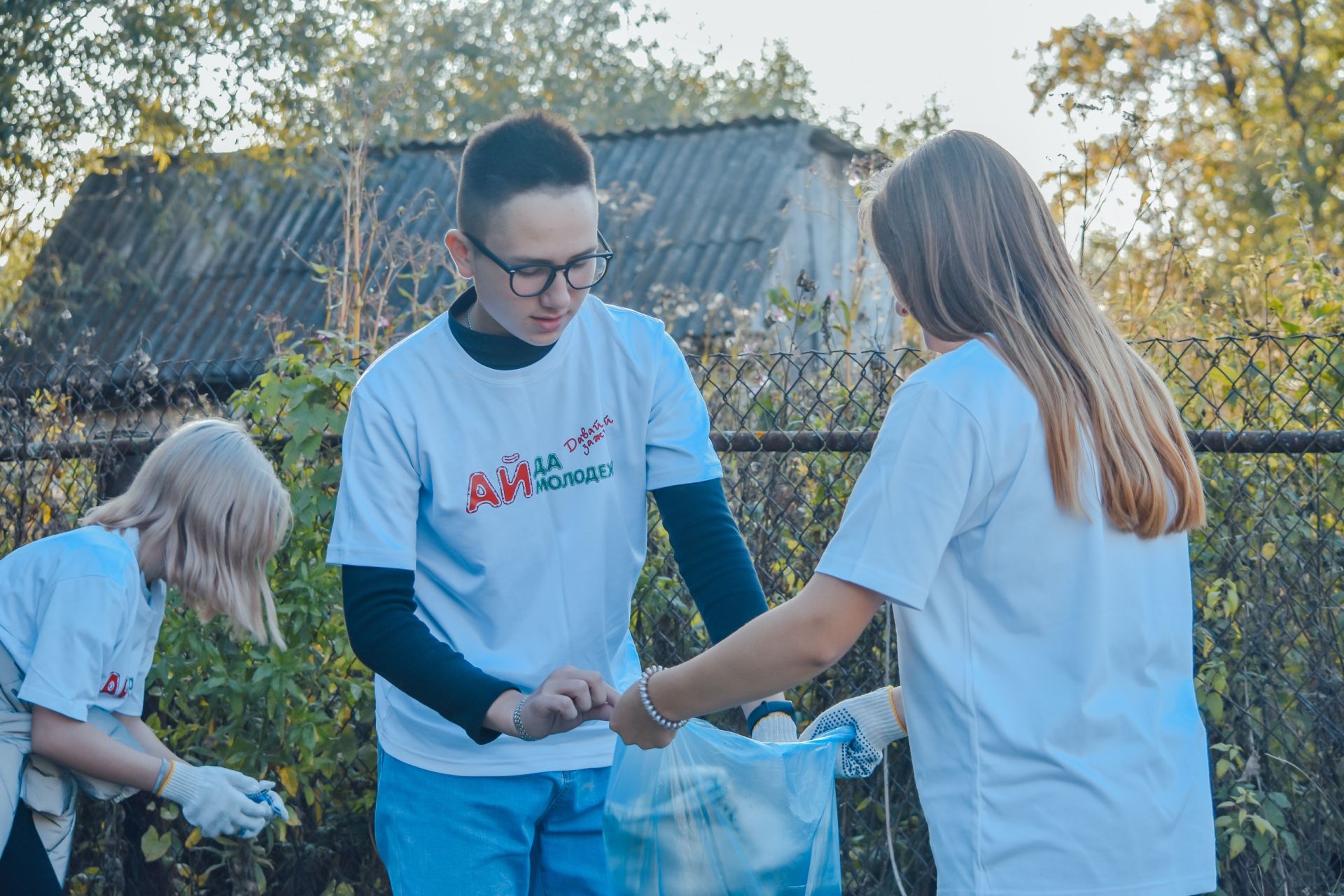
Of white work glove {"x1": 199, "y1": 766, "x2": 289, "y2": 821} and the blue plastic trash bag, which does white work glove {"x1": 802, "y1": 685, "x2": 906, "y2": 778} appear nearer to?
the blue plastic trash bag

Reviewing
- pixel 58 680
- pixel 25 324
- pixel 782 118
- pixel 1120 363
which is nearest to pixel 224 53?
pixel 25 324

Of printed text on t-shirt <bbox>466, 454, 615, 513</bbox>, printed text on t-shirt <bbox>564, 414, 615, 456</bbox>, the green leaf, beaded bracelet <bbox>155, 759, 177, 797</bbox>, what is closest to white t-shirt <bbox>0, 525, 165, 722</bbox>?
beaded bracelet <bbox>155, 759, 177, 797</bbox>

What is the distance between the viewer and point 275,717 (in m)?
3.32

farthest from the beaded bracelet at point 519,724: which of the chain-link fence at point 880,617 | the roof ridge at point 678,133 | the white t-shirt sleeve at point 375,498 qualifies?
the roof ridge at point 678,133

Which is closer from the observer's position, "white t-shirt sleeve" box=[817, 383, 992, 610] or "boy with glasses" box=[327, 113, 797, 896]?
"white t-shirt sleeve" box=[817, 383, 992, 610]

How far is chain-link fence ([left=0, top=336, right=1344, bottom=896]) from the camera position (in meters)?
3.11

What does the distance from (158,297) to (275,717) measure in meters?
12.6

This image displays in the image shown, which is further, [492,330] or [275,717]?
[275,717]

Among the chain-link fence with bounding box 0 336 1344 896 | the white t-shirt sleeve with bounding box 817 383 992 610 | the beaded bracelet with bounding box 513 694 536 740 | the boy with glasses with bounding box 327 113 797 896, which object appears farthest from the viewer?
the chain-link fence with bounding box 0 336 1344 896

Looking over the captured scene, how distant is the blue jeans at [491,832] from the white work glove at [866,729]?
44 centimetres

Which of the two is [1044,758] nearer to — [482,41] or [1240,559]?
[1240,559]

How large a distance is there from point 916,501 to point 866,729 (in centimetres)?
52

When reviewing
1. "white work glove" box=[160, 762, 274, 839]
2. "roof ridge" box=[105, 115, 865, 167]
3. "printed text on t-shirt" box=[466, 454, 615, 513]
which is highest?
"roof ridge" box=[105, 115, 865, 167]

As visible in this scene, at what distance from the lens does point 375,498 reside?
6.59 feet
